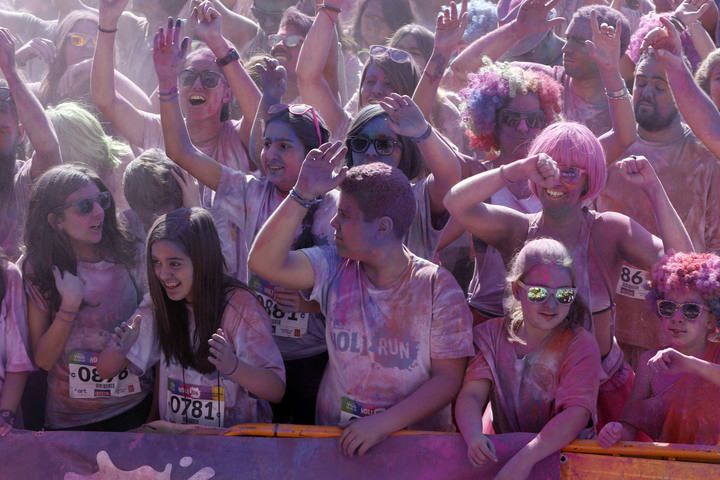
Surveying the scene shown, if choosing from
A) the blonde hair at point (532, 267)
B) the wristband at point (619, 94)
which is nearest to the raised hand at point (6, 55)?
the blonde hair at point (532, 267)

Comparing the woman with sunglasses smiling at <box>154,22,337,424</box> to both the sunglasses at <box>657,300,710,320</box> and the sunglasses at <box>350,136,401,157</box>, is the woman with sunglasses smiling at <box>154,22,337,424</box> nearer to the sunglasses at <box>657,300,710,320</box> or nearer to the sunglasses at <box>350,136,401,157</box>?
the sunglasses at <box>350,136,401,157</box>

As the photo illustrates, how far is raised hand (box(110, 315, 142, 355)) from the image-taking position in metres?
3.94

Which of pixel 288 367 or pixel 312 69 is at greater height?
pixel 312 69

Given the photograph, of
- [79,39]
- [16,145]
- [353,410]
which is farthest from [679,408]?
[79,39]

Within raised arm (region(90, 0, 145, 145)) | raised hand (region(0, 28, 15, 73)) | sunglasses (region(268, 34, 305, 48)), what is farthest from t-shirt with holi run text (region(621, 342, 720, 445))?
raised hand (region(0, 28, 15, 73))

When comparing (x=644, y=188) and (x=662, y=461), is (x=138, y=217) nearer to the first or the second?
(x=644, y=188)

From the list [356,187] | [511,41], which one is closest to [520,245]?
[356,187]

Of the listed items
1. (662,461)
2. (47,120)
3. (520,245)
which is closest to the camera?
(662,461)

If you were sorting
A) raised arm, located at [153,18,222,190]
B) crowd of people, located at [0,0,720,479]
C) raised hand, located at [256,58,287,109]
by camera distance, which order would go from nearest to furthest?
crowd of people, located at [0,0,720,479] → raised arm, located at [153,18,222,190] → raised hand, located at [256,58,287,109]

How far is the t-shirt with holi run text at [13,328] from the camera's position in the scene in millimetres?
4062

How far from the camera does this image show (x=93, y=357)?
4.13m

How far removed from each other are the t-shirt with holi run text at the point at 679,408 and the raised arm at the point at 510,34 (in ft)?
8.37

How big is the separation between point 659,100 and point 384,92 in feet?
4.29

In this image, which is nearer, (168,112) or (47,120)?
(168,112)
